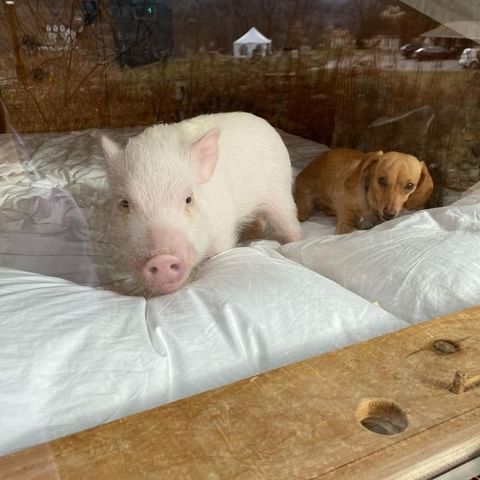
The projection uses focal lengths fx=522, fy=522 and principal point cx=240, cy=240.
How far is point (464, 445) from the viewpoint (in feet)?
1.90

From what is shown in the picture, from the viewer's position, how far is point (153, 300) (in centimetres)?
96

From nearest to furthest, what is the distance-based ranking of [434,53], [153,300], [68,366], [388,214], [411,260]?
1. [68,366]
2. [153,300]
3. [411,260]
4. [388,214]
5. [434,53]

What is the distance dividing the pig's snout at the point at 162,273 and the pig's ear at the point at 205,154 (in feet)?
0.92

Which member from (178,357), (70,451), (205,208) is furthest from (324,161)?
(70,451)

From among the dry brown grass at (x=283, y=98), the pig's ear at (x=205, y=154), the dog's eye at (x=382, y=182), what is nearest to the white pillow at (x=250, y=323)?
the pig's ear at (x=205, y=154)

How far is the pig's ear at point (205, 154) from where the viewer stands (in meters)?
1.18

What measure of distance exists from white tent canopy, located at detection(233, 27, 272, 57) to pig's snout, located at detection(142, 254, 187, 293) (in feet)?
2.60

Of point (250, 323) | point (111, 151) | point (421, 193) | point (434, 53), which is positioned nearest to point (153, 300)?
point (250, 323)

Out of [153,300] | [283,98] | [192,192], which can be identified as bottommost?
[153,300]

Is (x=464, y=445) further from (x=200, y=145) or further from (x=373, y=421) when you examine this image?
(x=200, y=145)

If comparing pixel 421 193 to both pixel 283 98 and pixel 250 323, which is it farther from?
pixel 250 323

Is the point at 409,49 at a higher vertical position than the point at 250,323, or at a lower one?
higher

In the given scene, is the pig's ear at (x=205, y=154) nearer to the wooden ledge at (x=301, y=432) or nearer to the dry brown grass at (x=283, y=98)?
the dry brown grass at (x=283, y=98)

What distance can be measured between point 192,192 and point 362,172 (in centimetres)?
58
